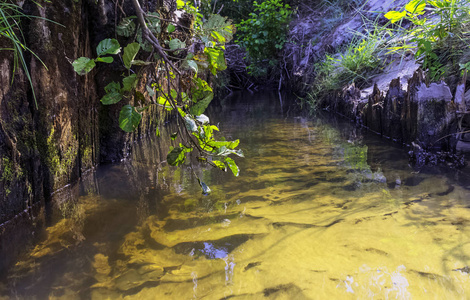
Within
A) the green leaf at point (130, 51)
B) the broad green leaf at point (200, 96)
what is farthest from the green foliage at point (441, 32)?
the green leaf at point (130, 51)

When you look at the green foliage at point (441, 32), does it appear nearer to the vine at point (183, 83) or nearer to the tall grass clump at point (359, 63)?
the tall grass clump at point (359, 63)

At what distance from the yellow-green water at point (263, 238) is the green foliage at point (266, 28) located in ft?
27.3

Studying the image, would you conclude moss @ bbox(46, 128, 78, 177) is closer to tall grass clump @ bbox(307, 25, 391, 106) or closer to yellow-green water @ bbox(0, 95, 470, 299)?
yellow-green water @ bbox(0, 95, 470, 299)

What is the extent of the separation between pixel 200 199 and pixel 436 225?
1.28 m

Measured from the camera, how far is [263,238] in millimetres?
1598

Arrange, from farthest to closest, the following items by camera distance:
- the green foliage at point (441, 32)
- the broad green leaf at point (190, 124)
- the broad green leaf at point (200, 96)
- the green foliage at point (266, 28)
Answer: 1. the green foliage at point (266, 28)
2. the green foliage at point (441, 32)
3. the broad green leaf at point (200, 96)
4. the broad green leaf at point (190, 124)

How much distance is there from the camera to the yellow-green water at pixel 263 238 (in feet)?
4.14

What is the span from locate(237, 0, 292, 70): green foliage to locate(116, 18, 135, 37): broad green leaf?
27.8 feet

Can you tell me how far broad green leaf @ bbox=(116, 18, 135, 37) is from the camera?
6.56 feet

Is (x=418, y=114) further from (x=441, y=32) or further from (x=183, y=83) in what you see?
(x=183, y=83)

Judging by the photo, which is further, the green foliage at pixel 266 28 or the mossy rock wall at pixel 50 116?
the green foliage at pixel 266 28

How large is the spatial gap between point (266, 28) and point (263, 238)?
9718 millimetres

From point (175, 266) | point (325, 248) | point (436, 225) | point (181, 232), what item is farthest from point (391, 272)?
point (181, 232)

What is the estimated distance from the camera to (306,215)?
71.4 inches
